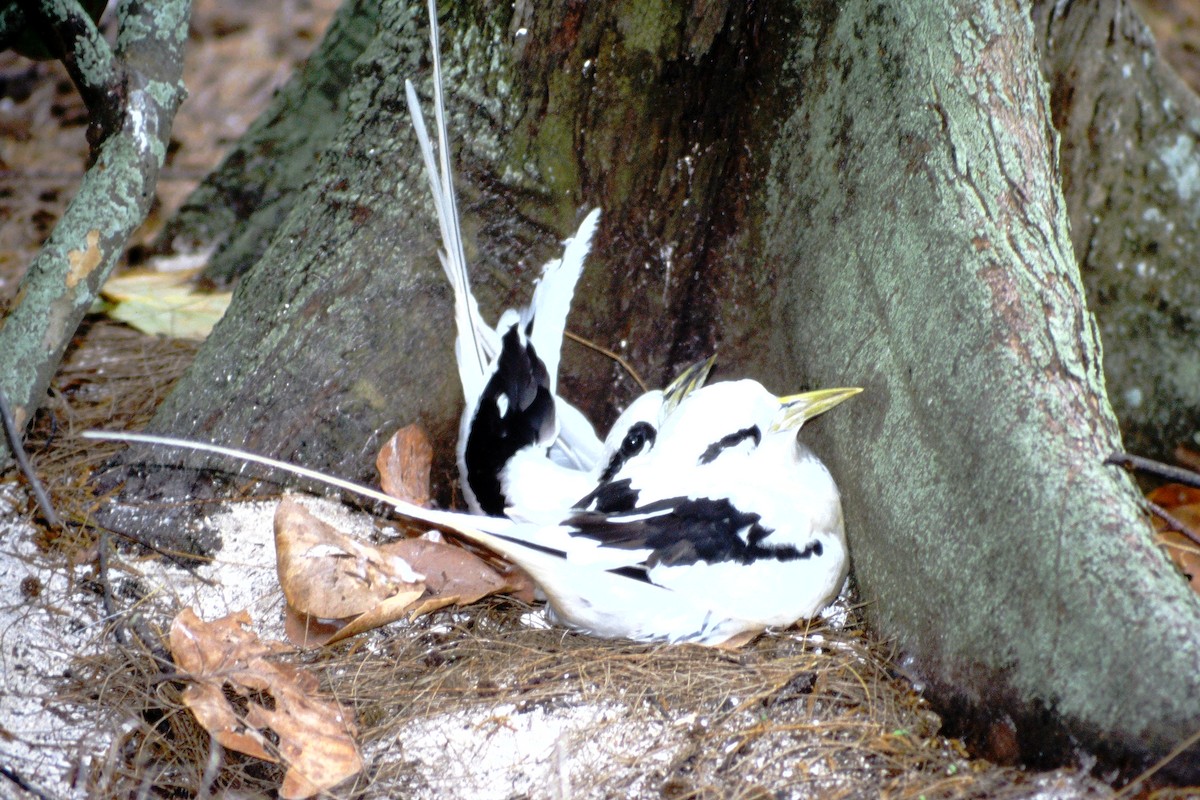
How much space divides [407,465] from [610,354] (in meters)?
0.71

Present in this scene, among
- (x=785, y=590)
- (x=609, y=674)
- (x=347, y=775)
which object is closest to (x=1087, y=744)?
(x=785, y=590)

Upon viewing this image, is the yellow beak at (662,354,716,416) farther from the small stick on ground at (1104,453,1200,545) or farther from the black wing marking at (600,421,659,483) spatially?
the small stick on ground at (1104,453,1200,545)

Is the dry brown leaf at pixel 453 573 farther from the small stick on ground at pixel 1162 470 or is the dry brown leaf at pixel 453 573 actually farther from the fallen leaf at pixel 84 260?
the small stick on ground at pixel 1162 470

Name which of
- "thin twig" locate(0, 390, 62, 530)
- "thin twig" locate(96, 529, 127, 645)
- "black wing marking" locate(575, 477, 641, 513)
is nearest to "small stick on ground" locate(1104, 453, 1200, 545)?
"black wing marking" locate(575, 477, 641, 513)

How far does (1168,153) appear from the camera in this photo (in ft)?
12.7

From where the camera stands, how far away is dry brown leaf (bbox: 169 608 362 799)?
84.6 inches

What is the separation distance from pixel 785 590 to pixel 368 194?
5.08ft

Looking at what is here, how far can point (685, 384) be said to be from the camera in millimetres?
2988

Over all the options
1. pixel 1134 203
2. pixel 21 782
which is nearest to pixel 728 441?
pixel 21 782

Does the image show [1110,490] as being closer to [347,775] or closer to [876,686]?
[876,686]

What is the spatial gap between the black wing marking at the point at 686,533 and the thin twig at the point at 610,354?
28.4 inches

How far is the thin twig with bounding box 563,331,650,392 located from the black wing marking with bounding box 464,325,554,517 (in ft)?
0.81

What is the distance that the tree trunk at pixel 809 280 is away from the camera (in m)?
2.08

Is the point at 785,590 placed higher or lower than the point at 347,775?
higher
